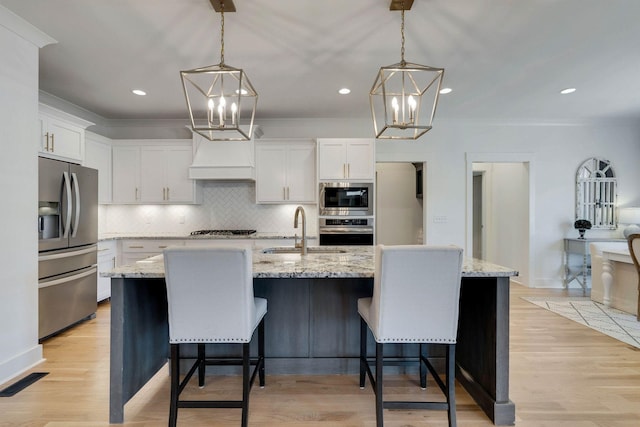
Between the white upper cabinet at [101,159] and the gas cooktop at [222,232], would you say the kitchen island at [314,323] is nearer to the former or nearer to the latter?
the gas cooktop at [222,232]

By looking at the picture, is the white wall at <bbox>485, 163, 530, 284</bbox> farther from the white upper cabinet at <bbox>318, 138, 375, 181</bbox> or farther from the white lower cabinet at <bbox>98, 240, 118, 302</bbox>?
the white lower cabinet at <bbox>98, 240, 118, 302</bbox>

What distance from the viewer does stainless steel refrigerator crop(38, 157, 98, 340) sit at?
2.89 meters

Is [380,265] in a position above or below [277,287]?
above

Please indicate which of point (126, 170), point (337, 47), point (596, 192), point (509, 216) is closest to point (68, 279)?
point (126, 170)

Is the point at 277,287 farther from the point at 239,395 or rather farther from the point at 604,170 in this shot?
the point at 604,170

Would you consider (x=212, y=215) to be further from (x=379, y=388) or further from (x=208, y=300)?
(x=379, y=388)

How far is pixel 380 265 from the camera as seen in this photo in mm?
1642

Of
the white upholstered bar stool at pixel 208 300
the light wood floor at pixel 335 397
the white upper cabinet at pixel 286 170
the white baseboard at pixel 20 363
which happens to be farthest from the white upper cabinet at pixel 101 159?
the white upholstered bar stool at pixel 208 300

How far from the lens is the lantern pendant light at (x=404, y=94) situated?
1.79 m

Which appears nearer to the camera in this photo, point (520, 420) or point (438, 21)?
point (520, 420)

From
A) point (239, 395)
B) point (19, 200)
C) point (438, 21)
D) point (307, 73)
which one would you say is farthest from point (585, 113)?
point (19, 200)

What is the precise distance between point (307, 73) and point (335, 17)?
0.99 meters

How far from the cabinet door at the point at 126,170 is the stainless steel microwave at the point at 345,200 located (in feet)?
→ 8.88

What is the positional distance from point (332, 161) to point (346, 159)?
7.8 inches
